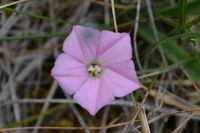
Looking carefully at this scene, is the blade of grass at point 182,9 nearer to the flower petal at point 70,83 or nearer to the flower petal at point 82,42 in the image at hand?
the flower petal at point 82,42

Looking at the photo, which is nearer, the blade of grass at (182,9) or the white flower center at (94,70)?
the blade of grass at (182,9)

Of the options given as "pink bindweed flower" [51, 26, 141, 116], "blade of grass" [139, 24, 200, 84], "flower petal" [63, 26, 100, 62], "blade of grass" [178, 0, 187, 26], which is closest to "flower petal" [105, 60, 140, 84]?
"pink bindweed flower" [51, 26, 141, 116]

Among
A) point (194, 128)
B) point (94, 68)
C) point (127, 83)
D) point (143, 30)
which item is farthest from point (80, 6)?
point (194, 128)

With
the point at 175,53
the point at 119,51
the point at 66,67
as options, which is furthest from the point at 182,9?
the point at 66,67

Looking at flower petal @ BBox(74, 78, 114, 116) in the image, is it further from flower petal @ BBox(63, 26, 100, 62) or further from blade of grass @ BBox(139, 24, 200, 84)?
blade of grass @ BBox(139, 24, 200, 84)

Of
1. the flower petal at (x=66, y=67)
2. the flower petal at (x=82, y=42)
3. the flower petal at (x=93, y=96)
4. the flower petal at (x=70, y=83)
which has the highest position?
the flower petal at (x=82, y=42)

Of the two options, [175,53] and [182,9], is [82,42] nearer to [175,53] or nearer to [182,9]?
[182,9]

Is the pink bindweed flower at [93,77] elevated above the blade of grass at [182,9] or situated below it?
below

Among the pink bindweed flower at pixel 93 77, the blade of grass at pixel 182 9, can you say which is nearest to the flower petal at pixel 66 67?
the pink bindweed flower at pixel 93 77
